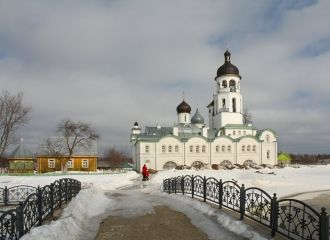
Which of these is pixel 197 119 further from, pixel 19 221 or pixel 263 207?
pixel 19 221

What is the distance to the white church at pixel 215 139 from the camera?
190ft

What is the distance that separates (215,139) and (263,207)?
50.3 meters

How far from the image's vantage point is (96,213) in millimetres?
12469

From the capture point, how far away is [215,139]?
59.6 meters

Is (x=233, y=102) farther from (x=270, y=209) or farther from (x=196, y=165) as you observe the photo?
(x=270, y=209)

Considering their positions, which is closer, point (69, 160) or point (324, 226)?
point (324, 226)

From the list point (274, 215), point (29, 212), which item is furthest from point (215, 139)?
point (29, 212)

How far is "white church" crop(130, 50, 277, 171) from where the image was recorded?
5797cm

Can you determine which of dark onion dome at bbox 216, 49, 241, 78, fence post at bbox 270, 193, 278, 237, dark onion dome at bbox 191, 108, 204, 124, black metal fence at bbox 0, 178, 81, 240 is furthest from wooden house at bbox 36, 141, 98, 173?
fence post at bbox 270, 193, 278, 237

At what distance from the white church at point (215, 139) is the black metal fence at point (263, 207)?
35.4 meters

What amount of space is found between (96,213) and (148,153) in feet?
149

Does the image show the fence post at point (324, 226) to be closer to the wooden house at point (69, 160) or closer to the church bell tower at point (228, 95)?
the wooden house at point (69, 160)

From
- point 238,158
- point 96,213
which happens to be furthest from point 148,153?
point 96,213

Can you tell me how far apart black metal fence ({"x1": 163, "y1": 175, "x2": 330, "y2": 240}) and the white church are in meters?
35.4
